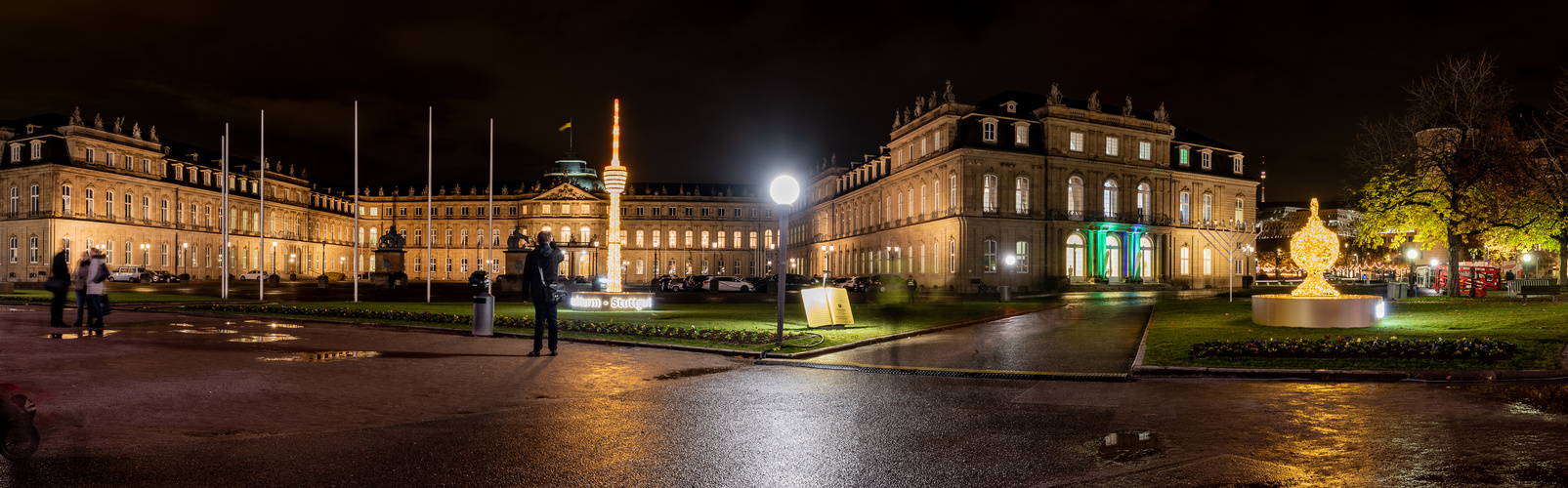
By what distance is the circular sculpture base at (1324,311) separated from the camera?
18.4m

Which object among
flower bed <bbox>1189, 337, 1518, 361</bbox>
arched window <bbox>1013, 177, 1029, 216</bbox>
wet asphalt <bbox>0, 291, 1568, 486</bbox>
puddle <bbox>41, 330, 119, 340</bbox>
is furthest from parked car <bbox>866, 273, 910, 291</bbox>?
wet asphalt <bbox>0, 291, 1568, 486</bbox>

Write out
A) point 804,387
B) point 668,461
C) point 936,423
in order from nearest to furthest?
point 668,461 → point 936,423 → point 804,387

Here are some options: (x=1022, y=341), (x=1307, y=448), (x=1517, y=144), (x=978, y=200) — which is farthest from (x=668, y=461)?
(x=978, y=200)

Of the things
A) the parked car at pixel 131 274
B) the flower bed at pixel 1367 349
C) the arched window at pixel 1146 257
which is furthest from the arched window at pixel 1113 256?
the parked car at pixel 131 274

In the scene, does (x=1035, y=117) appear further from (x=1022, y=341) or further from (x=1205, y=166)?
(x=1022, y=341)

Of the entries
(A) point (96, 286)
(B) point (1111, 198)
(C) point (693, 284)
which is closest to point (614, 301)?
(A) point (96, 286)

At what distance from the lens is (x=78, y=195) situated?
79.8 m

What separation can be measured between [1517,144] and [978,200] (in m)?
32.8

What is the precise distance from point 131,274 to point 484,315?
77.8 m

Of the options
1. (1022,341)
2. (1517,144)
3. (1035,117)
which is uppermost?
(1035,117)

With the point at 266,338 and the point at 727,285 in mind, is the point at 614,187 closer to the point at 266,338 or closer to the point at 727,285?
the point at 266,338

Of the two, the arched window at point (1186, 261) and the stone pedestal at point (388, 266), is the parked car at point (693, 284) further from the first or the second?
the arched window at point (1186, 261)

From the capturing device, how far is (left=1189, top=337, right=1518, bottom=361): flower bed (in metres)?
12.7

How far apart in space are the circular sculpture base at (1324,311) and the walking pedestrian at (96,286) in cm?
2541
